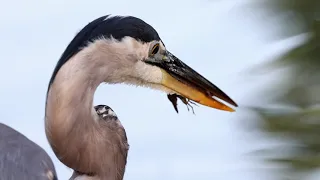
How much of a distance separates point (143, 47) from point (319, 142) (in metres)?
0.64

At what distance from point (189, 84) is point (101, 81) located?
351 mm

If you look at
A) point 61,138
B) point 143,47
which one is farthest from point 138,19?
point 61,138

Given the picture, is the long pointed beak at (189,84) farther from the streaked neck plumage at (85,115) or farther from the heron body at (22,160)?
the heron body at (22,160)

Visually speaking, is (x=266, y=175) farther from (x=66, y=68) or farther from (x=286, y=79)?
(x=66, y=68)

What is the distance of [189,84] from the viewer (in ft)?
18.0

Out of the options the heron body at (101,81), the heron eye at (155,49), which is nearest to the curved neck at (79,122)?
the heron body at (101,81)

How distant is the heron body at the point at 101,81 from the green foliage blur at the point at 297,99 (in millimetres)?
340

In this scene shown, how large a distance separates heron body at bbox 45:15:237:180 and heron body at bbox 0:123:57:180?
81mm

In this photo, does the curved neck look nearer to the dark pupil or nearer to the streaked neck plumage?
the streaked neck plumage

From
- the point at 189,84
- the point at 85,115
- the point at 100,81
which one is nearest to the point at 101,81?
the point at 100,81

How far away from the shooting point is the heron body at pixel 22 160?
16.4 feet

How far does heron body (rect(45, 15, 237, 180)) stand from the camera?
5.13 metres

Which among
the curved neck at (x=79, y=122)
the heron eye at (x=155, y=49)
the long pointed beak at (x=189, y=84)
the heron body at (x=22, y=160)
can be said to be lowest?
the heron body at (x=22, y=160)

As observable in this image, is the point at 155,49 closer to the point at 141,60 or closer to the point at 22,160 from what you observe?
the point at 141,60
